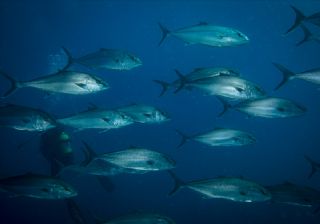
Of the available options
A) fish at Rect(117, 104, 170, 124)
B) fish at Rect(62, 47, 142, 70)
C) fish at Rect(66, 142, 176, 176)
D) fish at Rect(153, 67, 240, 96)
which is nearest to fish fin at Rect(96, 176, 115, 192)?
fish at Rect(117, 104, 170, 124)

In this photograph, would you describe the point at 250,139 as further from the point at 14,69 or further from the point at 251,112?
the point at 14,69

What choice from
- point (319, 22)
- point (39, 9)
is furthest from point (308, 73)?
point (39, 9)

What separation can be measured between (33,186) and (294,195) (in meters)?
4.02

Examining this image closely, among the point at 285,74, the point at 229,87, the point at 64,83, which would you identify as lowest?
the point at 64,83

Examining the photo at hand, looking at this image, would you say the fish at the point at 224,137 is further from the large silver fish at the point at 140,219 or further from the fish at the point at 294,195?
the large silver fish at the point at 140,219

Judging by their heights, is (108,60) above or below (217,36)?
below

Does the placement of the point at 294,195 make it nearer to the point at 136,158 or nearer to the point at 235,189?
the point at 235,189

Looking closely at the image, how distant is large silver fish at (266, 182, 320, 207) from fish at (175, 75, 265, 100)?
1572 millimetres

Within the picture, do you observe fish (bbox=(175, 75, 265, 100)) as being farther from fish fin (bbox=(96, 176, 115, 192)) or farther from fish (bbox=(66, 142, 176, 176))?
fish fin (bbox=(96, 176, 115, 192))

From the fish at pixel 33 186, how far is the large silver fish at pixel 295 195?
3.30 meters

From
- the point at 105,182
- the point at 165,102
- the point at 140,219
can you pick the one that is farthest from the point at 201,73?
the point at 165,102

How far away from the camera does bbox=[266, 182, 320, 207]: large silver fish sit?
231 inches

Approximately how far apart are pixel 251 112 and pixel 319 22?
70.8 inches

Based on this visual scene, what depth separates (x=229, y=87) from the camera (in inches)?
240
